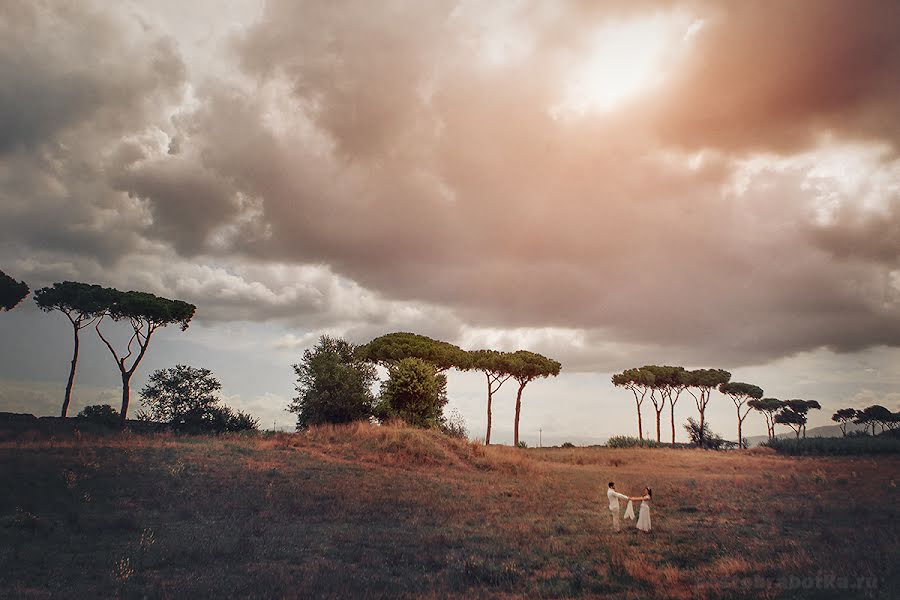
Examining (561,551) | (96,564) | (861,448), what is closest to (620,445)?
(861,448)

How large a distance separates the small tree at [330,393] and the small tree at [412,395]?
202 cm

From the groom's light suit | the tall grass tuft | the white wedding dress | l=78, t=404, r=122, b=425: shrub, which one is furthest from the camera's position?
the tall grass tuft

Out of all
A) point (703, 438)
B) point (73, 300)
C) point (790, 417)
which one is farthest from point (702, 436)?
point (73, 300)

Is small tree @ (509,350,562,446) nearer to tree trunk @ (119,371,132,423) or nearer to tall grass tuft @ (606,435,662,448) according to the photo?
tall grass tuft @ (606,435,662,448)

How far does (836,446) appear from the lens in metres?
51.7

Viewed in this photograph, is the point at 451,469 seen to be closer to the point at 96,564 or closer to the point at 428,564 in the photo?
the point at 428,564

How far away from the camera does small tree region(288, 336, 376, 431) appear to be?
4603 cm

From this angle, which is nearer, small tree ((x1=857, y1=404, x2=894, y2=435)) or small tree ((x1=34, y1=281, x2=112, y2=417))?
small tree ((x1=34, y1=281, x2=112, y2=417))

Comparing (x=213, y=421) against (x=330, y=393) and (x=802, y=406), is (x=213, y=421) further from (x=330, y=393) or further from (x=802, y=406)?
(x=802, y=406)

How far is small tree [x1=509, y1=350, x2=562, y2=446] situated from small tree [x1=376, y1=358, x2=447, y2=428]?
2016 cm

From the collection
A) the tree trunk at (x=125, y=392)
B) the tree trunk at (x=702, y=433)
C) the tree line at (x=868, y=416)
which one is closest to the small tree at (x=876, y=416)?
the tree line at (x=868, y=416)

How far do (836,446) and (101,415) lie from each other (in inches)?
2889

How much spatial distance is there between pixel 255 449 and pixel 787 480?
3272 cm

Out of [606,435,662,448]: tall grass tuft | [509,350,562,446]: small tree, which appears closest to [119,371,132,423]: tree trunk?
[509,350,562,446]: small tree
